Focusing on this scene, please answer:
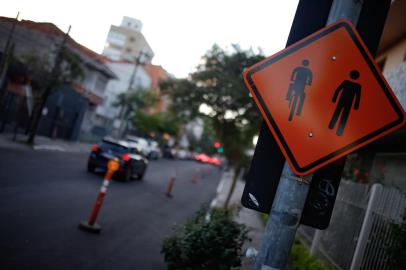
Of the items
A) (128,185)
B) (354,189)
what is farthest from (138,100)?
(354,189)

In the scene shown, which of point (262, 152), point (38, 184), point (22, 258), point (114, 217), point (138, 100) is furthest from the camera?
point (138, 100)

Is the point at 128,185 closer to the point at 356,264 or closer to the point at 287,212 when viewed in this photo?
the point at 356,264

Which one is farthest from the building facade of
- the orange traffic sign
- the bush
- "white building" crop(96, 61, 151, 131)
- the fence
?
the orange traffic sign

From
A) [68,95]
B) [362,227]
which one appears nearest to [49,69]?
[68,95]

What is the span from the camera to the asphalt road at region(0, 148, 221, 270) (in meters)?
6.28

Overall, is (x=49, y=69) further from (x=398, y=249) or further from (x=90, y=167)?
(x=398, y=249)

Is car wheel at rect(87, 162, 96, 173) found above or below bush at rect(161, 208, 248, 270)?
below

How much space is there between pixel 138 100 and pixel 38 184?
31.9 m

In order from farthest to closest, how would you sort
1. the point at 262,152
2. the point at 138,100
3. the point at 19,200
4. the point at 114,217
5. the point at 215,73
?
the point at 138,100 < the point at 215,73 < the point at 114,217 < the point at 19,200 < the point at 262,152

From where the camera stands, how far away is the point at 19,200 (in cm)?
913

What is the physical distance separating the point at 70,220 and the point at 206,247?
4334 millimetres

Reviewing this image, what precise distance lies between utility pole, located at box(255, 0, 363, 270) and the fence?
320 cm

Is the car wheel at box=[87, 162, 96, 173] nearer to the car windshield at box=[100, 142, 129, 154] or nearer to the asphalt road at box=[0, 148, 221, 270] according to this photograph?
the car windshield at box=[100, 142, 129, 154]

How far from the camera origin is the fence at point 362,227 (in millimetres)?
5773
